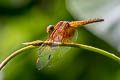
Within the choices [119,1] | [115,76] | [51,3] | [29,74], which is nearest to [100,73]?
[115,76]

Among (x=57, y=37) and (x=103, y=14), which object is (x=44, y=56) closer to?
(x=57, y=37)

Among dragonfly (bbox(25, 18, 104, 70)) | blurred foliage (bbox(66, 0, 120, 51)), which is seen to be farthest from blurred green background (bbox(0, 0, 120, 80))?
dragonfly (bbox(25, 18, 104, 70))

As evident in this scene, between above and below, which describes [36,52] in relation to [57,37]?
below

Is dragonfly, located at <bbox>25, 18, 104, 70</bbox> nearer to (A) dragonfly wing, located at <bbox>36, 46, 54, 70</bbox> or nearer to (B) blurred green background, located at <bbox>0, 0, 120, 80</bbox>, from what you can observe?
(A) dragonfly wing, located at <bbox>36, 46, 54, 70</bbox>

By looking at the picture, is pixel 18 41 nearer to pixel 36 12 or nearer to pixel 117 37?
pixel 36 12

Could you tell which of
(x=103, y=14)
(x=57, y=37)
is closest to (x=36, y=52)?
(x=103, y=14)

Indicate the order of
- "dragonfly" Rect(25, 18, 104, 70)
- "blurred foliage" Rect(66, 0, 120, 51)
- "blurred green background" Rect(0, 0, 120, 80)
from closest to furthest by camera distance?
"dragonfly" Rect(25, 18, 104, 70) → "blurred foliage" Rect(66, 0, 120, 51) → "blurred green background" Rect(0, 0, 120, 80)
